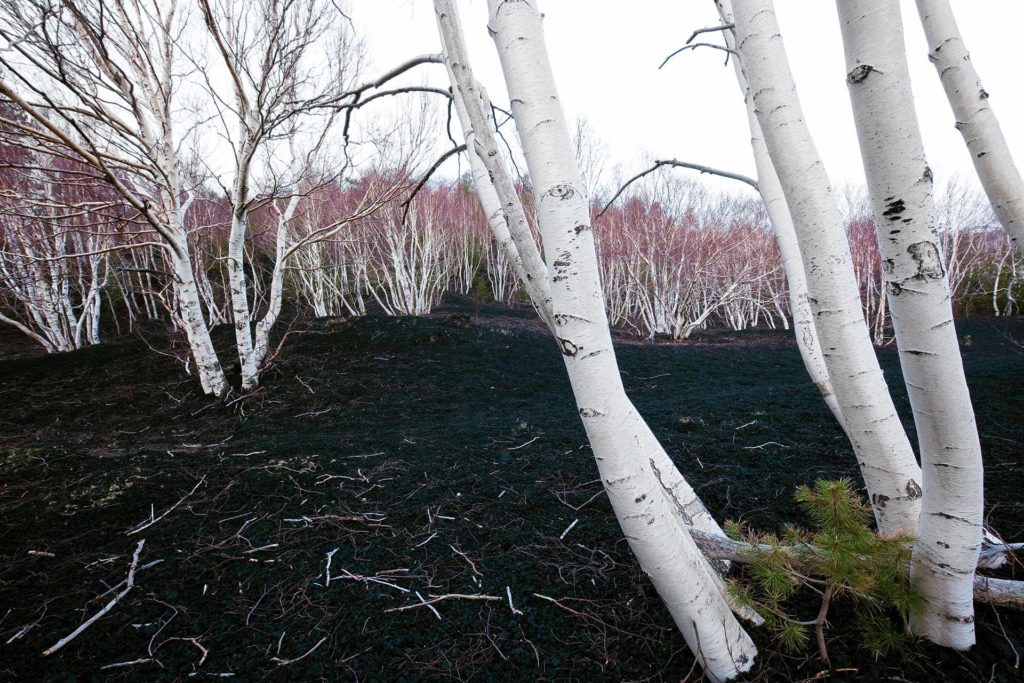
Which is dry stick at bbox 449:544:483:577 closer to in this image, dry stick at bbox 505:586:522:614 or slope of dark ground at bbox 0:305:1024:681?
slope of dark ground at bbox 0:305:1024:681

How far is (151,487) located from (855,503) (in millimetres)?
3158

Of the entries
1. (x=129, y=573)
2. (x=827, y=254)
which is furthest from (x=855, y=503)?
(x=129, y=573)

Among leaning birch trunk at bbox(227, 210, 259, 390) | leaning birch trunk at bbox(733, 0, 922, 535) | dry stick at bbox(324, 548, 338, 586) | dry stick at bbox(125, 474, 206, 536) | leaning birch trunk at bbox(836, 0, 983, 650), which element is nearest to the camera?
leaning birch trunk at bbox(836, 0, 983, 650)

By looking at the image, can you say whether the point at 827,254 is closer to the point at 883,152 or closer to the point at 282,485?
the point at 883,152

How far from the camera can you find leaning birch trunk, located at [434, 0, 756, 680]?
1.11 meters

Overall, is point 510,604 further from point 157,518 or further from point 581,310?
point 157,518

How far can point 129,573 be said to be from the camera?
1827 mm

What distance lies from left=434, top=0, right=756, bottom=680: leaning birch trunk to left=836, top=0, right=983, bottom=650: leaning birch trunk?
0.59 metres

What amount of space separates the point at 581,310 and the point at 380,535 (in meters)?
1.58

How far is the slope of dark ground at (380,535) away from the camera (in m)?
1.39

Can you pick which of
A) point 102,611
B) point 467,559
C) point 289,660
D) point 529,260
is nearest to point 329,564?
point 289,660

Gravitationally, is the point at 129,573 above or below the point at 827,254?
below

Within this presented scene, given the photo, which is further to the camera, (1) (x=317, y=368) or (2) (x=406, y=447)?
(1) (x=317, y=368)

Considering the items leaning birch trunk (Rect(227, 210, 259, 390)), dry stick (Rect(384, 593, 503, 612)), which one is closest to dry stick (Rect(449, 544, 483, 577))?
dry stick (Rect(384, 593, 503, 612))
